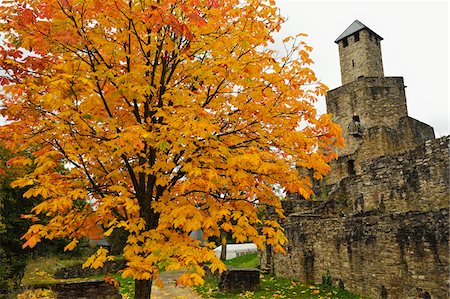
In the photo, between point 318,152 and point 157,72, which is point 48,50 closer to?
point 157,72

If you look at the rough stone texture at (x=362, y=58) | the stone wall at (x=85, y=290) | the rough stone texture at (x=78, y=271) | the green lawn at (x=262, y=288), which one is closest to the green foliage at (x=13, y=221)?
the green lawn at (x=262, y=288)

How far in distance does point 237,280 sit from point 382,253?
6.31 meters

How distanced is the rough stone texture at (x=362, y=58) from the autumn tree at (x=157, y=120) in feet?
120

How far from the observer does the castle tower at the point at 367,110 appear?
33844 millimetres

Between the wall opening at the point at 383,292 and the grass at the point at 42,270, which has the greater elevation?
the grass at the point at 42,270

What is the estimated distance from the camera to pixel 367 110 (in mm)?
36406

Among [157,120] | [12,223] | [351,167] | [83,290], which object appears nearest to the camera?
[157,120]

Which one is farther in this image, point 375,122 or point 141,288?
point 375,122

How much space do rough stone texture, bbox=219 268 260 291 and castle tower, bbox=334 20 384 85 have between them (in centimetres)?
3048

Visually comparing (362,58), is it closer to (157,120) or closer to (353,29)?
(353,29)

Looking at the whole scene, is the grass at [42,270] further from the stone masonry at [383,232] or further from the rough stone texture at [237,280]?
the stone masonry at [383,232]

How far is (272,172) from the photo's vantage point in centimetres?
603

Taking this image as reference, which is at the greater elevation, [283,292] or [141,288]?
[141,288]

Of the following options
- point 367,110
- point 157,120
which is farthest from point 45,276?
point 367,110
